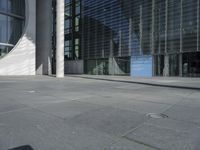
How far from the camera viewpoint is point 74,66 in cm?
3991

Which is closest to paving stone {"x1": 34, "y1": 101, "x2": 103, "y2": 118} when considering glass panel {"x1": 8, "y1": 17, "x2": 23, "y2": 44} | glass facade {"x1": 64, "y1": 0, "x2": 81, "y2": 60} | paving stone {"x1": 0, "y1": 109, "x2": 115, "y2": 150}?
paving stone {"x1": 0, "y1": 109, "x2": 115, "y2": 150}

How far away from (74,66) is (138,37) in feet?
51.2

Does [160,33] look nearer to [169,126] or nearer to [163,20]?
[163,20]

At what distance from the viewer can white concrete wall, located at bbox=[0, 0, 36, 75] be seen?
94.1 feet

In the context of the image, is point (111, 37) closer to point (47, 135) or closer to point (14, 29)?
point (14, 29)

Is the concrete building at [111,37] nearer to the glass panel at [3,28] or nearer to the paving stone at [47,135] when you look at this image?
the glass panel at [3,28]

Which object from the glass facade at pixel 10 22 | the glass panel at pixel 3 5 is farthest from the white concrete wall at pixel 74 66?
the glass panel at pixel 3 5

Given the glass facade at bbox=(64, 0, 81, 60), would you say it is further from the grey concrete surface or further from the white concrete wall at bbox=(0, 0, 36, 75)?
the grey concrete surface

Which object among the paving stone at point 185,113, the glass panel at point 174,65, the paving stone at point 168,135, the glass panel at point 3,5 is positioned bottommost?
the paving stone at point 168,135

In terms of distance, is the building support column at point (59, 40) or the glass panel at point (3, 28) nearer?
the building support column at point (59, 40)

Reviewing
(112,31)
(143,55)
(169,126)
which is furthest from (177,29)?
(169,126)

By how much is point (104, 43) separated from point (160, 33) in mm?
10186

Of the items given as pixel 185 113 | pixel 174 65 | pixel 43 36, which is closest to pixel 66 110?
pixel 185 113

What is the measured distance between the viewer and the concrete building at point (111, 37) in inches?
1000
